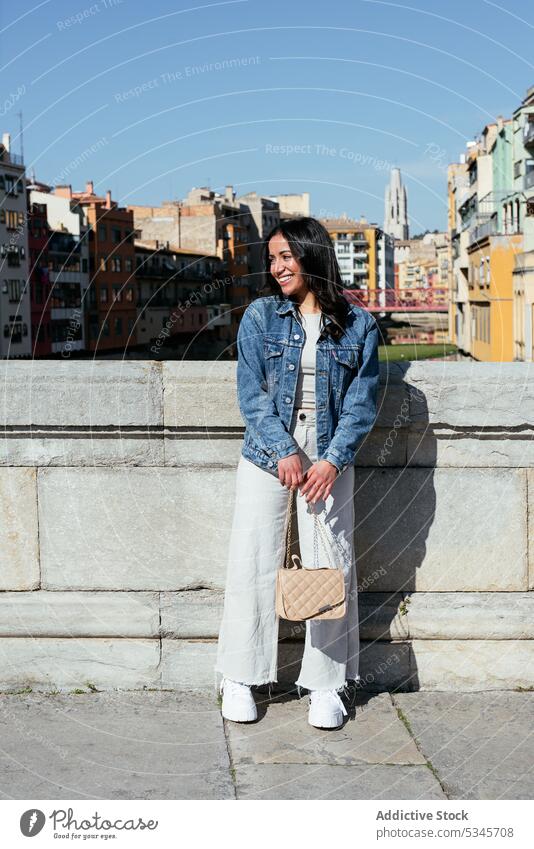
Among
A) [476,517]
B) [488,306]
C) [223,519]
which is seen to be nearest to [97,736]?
[223,519]

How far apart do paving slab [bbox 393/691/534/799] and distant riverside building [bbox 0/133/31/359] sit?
53.5m

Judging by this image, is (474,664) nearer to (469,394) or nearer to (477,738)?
(477,738)

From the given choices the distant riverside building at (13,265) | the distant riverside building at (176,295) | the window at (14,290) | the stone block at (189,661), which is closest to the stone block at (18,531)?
the stone block at (189,661)

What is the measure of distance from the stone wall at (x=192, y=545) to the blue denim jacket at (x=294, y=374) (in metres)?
0.39

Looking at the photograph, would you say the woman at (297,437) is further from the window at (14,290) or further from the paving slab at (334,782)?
the window at (14,290)

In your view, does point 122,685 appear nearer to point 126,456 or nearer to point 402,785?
point 126,456

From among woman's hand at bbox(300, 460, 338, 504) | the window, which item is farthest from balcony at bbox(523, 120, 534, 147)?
woman's hand at bbox(300, 460, 338, 504)

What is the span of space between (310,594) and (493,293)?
145 ft

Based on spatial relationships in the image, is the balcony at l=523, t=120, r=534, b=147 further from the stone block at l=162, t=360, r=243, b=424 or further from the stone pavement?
the stone pavement

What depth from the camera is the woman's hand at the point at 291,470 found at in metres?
3.71

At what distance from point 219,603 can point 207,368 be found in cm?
92

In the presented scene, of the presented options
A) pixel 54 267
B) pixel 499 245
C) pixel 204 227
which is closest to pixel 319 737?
pixel 499 245

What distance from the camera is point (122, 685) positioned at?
14.2 feet
